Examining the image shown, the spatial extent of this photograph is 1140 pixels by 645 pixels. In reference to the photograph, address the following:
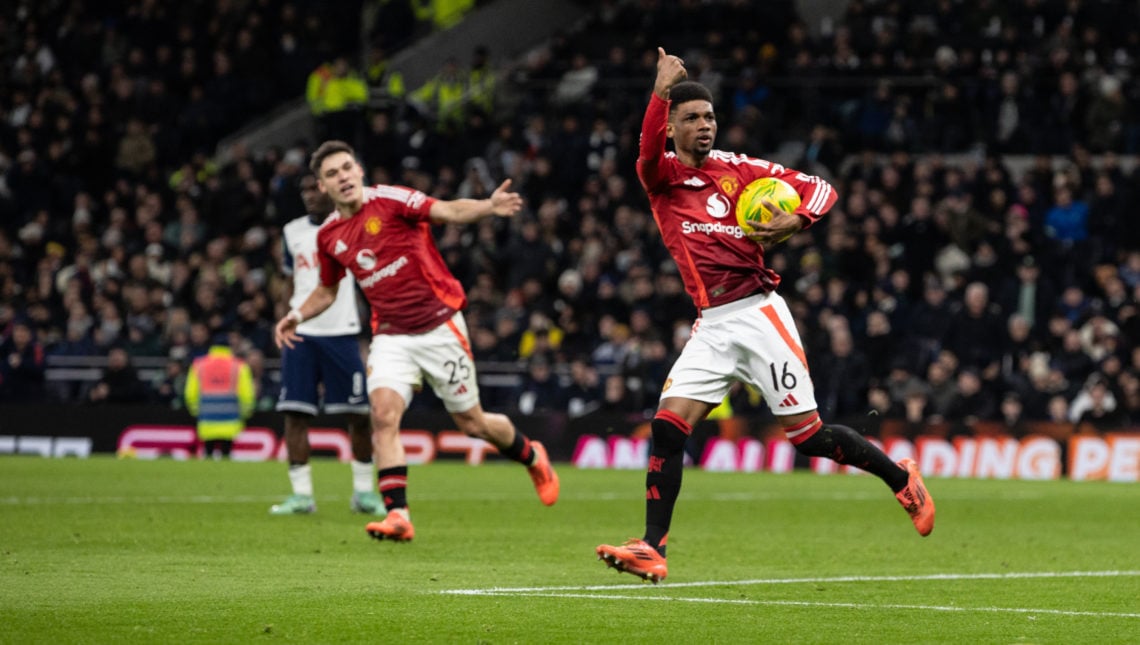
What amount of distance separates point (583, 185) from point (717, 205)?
18.7 metres

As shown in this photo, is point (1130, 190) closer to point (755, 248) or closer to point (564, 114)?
point (564, 114)

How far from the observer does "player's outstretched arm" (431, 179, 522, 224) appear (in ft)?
35.4

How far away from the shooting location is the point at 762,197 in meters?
9.46

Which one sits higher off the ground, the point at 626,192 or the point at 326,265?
the point at 626,192

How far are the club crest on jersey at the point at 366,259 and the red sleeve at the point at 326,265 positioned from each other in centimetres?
19

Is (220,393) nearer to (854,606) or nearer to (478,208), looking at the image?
(478,208)

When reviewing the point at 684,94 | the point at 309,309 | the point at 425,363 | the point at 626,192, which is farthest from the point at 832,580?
the point at 626,192

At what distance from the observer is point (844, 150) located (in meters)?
27.4

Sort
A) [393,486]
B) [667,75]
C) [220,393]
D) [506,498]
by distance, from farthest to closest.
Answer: [220,393], [506,498], [393,486], [667,75]

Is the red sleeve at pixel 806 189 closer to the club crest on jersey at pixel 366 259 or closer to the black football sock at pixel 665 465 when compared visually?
the black football sock at pixel 665 465

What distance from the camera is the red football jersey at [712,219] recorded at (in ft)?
31.3

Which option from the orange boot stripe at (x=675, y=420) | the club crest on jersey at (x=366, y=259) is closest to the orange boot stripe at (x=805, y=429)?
the orange boot stripe at (x=675, y=420)

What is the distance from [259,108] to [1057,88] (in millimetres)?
14001

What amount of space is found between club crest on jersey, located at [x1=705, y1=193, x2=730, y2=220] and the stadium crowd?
1335cm
